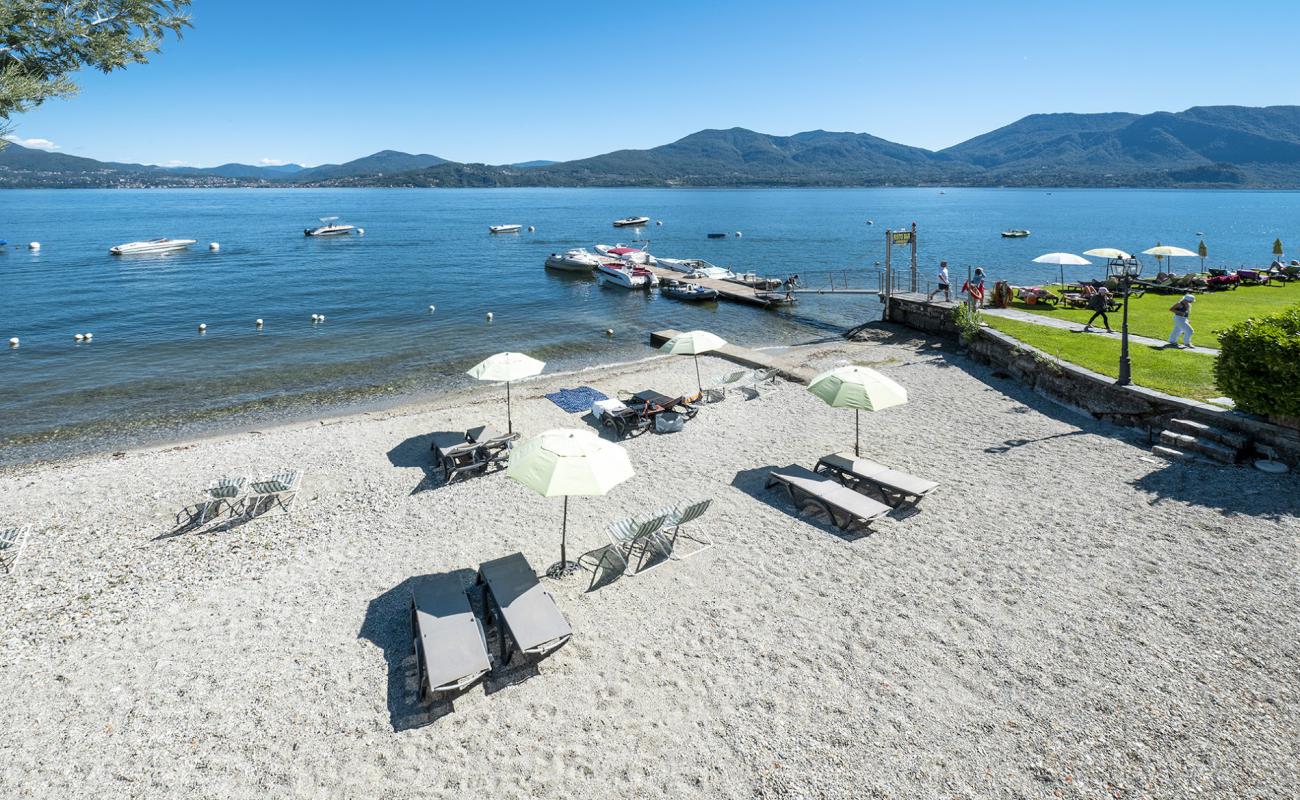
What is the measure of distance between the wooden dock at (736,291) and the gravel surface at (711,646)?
23217 mm

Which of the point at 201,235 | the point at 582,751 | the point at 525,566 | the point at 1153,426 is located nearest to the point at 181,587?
the point at 525,566

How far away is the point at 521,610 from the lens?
25.3ft

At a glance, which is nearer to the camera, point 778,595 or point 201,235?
point 778,595

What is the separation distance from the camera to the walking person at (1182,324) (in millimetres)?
16291

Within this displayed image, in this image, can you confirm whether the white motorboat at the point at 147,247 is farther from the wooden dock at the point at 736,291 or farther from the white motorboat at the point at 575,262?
the wooden dock at the point at 736,291

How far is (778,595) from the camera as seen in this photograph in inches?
335

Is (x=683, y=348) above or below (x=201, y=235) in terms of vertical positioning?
below

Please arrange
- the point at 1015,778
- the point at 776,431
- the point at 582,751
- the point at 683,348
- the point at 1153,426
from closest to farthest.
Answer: the point at 1015,778 → the point at 582,751 → the point at 1153,426 → the point at 776,431 → the point at 683,348

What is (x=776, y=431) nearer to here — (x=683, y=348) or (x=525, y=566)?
(x=683, y=348)

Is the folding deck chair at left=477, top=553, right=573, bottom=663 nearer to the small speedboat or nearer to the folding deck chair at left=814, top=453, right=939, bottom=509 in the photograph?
the folding deck chair at left=814, top=453, right=939, bottom=509

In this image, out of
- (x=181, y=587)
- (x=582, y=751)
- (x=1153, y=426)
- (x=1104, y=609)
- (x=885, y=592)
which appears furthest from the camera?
(x=1153, y=426)

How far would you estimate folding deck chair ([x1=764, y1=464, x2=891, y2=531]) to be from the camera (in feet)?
33.3

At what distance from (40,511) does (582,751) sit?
485 inches

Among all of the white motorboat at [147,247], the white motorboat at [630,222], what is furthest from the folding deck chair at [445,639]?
the white motorboat at [630,222]
